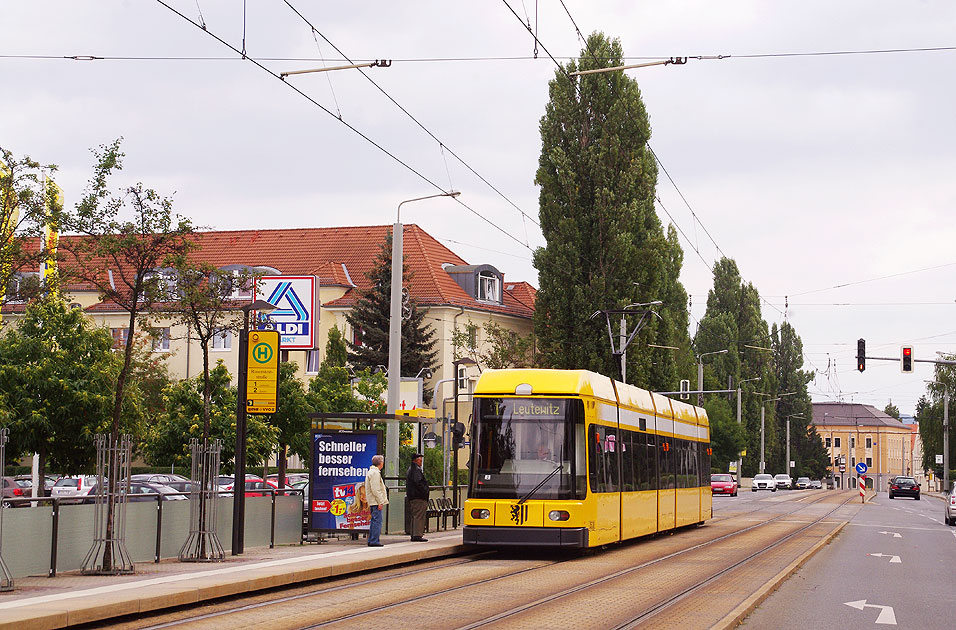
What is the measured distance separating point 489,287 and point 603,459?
1974 inches

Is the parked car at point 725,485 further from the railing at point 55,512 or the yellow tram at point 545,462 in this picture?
the railing at point 55,512

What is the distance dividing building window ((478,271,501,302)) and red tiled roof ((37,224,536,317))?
0.65 m

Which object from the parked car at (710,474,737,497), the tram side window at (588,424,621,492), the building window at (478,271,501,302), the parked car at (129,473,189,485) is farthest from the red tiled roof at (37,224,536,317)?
the tram side window at (588,424,621,492)

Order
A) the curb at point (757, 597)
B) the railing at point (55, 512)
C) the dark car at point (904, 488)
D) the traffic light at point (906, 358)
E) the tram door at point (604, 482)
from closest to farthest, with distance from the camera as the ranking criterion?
1. the curb at point (757, 597)
2. the railing at point (55, 512)
3. the tram door at point (604, 482)
4. the traffic light at point (906, 358)
5. the dark car at point (904, 488)

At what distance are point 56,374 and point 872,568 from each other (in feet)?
80.5

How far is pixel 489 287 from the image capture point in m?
72.2

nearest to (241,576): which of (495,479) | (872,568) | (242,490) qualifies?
(242,490)

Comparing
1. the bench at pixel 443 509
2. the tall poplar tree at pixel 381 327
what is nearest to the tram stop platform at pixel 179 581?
the bench at pixel 443 509

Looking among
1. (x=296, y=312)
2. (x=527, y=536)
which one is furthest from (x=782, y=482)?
(x=527, y=536)

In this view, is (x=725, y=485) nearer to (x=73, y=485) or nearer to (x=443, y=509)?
(x=73, y=485)

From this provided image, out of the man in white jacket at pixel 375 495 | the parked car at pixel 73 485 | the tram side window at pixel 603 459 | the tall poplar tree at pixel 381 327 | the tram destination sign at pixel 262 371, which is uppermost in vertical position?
the tall poplar tree at pixel 381 327

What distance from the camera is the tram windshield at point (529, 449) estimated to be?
21.1m

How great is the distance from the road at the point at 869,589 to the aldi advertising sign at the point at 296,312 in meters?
12.5

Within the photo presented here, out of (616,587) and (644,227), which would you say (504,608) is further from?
(644,227)
